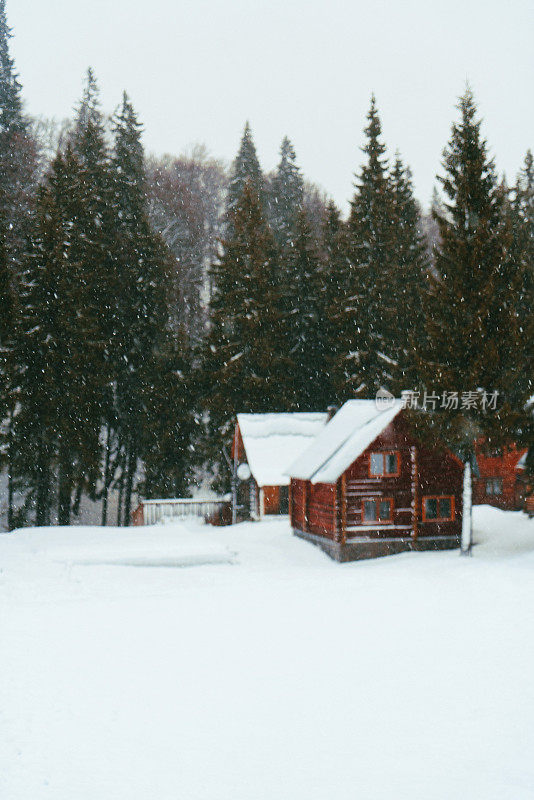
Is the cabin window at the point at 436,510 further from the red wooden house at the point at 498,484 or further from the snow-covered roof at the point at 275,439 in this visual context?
the red wooden house at the point at 498,484

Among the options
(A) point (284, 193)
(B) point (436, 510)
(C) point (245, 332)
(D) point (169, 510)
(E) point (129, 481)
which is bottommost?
(D) point (169, 510)

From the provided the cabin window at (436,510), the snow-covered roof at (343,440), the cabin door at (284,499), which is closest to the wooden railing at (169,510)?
the cabin door at (284,499)

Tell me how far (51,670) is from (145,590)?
7.97 meters

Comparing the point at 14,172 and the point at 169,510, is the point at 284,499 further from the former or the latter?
the point at 14,172

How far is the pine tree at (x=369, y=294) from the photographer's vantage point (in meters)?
40.5

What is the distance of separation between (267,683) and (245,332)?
1205 inches

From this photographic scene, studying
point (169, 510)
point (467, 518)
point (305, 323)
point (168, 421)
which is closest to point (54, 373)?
point (169, 510)

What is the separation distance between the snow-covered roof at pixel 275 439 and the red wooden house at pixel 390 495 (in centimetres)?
732

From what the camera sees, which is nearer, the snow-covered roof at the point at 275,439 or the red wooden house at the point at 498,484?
the snow-covered roof at the point at 275,439

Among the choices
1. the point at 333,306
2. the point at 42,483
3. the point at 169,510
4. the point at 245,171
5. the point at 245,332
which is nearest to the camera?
the point at 42,483

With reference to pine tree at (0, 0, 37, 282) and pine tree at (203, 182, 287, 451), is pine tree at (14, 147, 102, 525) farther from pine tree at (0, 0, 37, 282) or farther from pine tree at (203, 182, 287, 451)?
pine tree at (203, 182, 287, 451)

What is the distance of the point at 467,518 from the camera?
26.1m

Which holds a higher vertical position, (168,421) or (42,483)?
(168,421)

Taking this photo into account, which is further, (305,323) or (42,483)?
(305,323)
